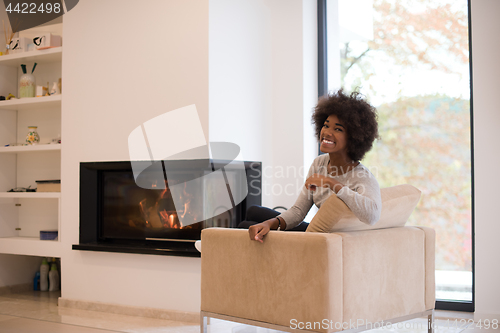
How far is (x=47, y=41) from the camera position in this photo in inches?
143

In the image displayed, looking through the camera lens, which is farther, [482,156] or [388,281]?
[482,156]

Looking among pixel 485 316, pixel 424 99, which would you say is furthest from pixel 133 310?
pixel 424 99

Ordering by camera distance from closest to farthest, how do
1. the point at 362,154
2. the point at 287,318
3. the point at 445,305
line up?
1. the point at 287,318
2. the point at 362,154
3. the point at 445,305

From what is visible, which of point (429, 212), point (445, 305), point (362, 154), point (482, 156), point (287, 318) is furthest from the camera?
point (429, 212)

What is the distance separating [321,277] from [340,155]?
2.05ft

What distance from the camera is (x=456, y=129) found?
10.8 feet

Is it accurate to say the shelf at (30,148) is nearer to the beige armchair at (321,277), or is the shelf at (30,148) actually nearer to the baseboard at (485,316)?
the beige armchair at (321,277)

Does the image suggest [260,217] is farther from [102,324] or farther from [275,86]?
[275,86]

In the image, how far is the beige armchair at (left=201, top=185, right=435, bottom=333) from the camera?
1.68 m

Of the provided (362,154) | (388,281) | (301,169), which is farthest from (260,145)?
(388,281)

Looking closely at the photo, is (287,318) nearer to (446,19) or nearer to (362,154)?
(362,154)

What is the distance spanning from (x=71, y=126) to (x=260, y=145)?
1439 millimetres

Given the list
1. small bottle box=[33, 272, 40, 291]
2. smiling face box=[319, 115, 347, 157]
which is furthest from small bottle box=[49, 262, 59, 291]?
smiling face box=[319, 115, 347, 157]

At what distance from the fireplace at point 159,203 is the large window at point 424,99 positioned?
3.53ft
